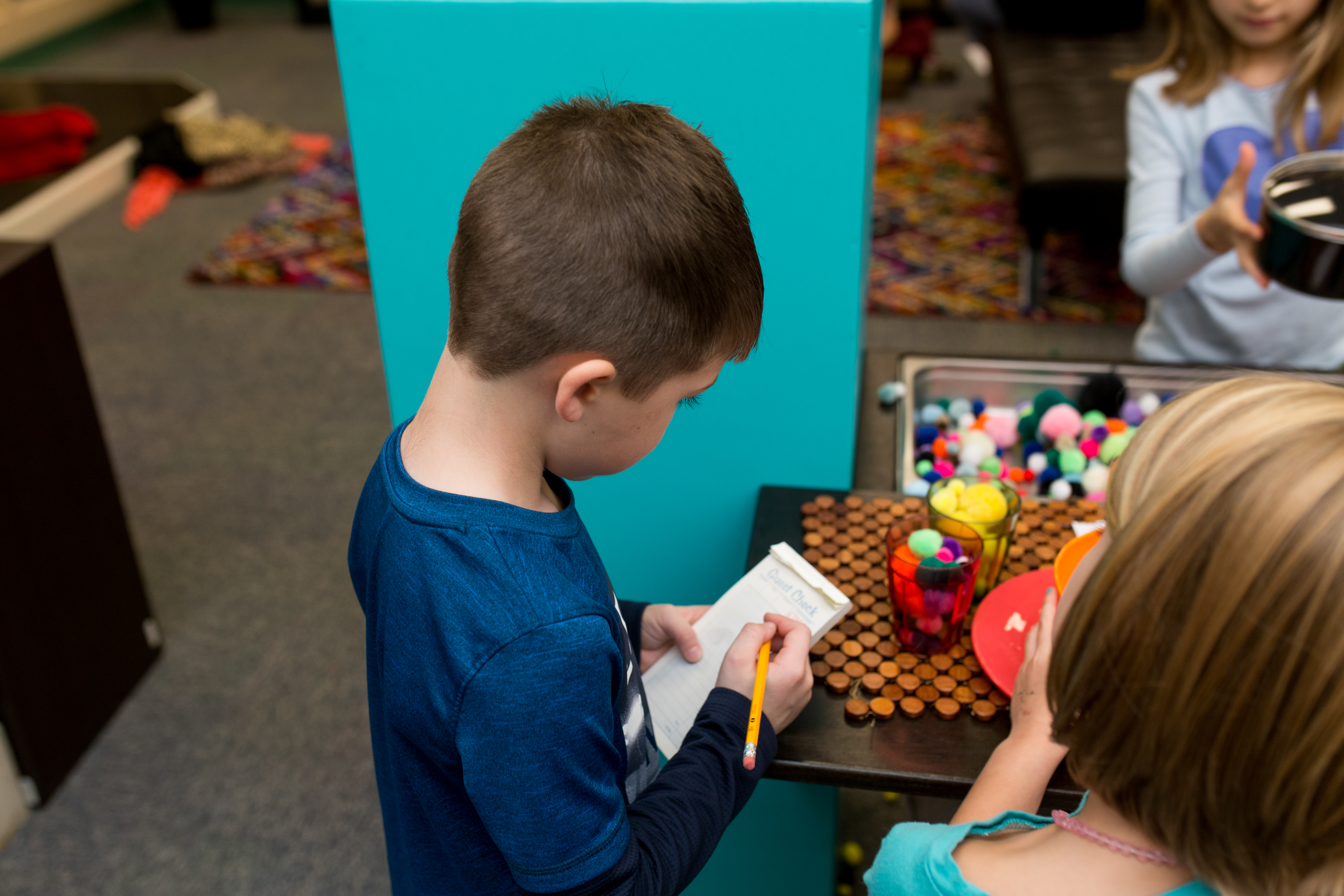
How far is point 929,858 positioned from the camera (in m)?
0.73

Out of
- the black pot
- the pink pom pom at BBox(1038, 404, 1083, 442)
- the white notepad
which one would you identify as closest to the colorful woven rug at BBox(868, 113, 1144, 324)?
the pink pom pom at BBox(1038, 404, 1083, 442)

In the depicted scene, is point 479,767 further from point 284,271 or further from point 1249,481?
point 284,271

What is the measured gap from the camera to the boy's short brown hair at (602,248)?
66 centimetres

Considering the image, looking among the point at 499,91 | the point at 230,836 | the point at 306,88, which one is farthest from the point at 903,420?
the point at 306,88

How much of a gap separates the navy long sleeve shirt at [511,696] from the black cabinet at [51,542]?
1.23 metres

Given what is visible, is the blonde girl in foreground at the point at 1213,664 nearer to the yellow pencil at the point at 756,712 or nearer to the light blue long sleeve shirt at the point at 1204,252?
the yellow pencil at the point at 756,712

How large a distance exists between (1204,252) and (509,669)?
124 centimetres

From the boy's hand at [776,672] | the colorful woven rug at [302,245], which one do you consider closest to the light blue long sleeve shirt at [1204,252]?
the boy's hand at [776,672]

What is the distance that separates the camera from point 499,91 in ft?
3.66

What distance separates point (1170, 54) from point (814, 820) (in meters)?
1.24

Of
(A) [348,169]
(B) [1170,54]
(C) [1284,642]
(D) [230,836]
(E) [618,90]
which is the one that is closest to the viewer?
(C) [1284,642]

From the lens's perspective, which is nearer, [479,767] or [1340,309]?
[479,767]

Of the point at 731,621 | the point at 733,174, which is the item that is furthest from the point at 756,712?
the point at 733,174

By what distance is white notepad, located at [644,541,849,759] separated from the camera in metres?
0.98
